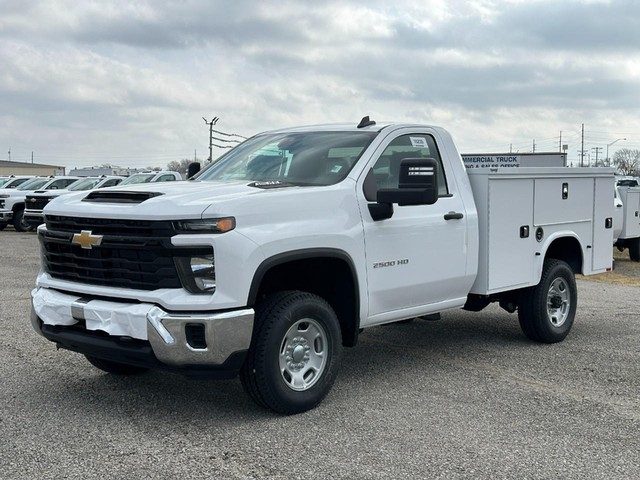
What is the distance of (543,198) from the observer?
7.38 metres

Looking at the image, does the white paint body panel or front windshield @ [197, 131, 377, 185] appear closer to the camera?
front windshield @ [197, 131, 377, 185]

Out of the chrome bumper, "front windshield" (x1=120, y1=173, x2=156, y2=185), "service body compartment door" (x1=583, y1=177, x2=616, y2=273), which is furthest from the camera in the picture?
"front windshield" (x1=120, y1=173, x2=156, y2=185)

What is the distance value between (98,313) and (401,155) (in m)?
2.74

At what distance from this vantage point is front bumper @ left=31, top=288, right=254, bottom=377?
15.4ft

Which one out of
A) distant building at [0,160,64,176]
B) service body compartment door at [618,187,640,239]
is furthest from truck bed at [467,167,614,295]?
distant building at [0,160,64,176]

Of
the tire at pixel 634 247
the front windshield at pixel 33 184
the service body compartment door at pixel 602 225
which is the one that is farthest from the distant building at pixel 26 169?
the service body compartment door at pixel 602 225

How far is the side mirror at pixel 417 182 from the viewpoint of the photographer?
5.40m

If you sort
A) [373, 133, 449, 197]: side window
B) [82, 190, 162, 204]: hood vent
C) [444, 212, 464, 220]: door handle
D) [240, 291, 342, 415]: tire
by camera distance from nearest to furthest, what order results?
[240, 291, 342, 415]: tire, [82, 190, 162, 204]: hood vent, [373, 133, 449, 197]: side window, [444, 212, 464, 220]: door handle

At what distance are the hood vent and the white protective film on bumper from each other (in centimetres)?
69

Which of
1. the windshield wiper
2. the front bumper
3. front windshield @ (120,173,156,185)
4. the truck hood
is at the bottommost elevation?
the front bumper

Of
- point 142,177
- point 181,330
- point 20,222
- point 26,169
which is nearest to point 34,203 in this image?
point 20,222

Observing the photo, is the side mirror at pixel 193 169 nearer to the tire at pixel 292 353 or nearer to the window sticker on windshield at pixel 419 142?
the window sticker on windshield at pixel 419 142

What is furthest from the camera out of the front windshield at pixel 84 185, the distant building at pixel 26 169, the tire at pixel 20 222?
the distant building at pixel 26 169

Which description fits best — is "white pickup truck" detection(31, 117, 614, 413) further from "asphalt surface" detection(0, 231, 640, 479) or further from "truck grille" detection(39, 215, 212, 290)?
"asphalt surface" detection(0, 231, 640, 479)
